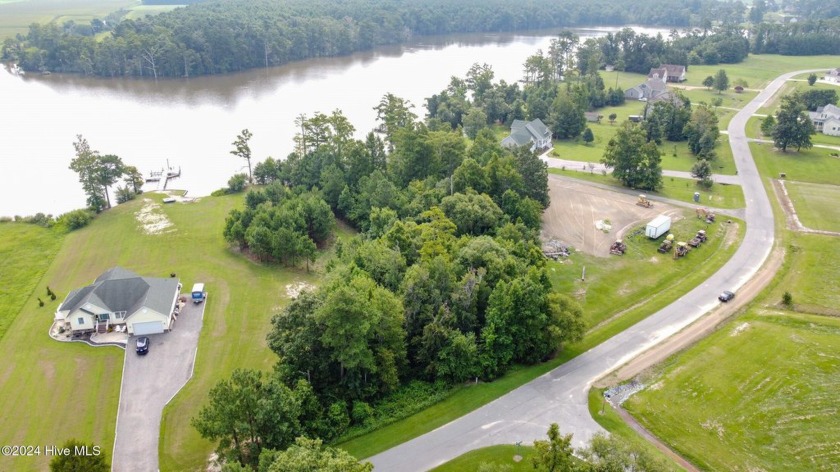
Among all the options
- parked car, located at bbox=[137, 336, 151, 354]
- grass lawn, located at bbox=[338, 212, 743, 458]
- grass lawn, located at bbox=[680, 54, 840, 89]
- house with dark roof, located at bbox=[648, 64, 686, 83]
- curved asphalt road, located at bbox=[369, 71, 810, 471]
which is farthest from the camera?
grass lawn, located at bbox=[680, 54, 840, 89]

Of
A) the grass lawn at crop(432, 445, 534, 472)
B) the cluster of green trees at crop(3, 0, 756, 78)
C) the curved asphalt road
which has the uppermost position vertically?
the cluster of green trees at crop(3, 0, 756, 78)

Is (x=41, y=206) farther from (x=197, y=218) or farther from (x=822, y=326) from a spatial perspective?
(x=822, y=326)

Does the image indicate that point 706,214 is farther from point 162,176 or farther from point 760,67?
point 760,67

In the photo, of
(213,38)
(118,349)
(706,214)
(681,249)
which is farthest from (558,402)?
(213,38)

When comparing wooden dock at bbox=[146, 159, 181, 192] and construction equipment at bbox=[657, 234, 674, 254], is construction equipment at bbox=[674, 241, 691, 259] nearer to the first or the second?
construction equipment at bbox=[657, 234, 674, 254]

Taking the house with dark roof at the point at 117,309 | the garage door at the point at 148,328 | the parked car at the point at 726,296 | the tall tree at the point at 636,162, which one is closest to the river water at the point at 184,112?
the house with dark roof at the point at 117,309

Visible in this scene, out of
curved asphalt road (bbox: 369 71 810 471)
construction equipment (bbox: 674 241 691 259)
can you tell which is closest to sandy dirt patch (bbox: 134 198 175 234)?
curved asphalt road (bbox: 369 71 810 471)
